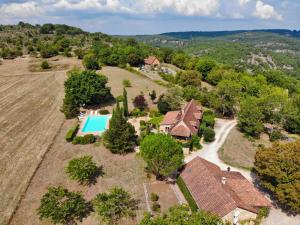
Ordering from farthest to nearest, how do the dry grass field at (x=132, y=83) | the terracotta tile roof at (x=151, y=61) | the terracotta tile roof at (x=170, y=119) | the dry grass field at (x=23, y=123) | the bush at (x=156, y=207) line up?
the terracotta tile roof at (x=151, y=61), the dry grass field at (x=132, y=83), the terracotta tile roof at (x=170, y=119), the dry grass field at (x=23, y=123), the bush at (x=156, y=207)

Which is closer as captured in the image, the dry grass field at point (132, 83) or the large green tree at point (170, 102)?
the large green tree at point (170, 102)

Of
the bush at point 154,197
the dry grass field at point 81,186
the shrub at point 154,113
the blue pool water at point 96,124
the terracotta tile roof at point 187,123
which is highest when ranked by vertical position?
the terracotta tile roof at point 187,123

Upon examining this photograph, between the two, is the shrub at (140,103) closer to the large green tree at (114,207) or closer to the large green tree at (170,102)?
the large green tree at (170,102)

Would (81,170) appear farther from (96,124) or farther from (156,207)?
(96,124)

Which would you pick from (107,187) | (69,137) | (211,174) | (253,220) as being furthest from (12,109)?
(253,220)

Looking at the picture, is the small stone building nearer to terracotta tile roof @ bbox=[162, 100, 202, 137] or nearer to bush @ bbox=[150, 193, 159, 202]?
bush @ bbox=[150, 193, 159, 202]

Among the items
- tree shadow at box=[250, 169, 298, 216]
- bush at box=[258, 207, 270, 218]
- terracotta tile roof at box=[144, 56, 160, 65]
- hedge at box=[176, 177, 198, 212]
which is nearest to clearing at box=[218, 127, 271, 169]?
tree shadow at box=[250, 169, 298, 216]

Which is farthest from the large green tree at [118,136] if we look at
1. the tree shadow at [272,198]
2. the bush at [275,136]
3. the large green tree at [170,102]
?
the bush at [275,136]

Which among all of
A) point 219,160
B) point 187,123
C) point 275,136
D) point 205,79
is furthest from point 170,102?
point 205,79
